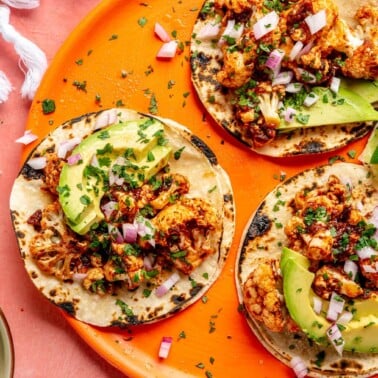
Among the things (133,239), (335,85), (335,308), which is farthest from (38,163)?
(335,308)

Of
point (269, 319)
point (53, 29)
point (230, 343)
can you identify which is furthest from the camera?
point (53, 29)

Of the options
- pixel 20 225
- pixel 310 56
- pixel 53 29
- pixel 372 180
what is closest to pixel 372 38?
pixel 310 56

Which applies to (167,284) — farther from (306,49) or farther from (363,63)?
(363,63)

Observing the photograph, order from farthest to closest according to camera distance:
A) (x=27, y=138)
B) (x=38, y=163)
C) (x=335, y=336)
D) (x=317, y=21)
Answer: (x=27, y=138), (x=38, y=163), (x=317, y=21), (x=335, y=336)

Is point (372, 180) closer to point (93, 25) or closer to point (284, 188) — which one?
point (284, 188)

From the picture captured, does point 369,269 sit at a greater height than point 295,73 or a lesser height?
lesser

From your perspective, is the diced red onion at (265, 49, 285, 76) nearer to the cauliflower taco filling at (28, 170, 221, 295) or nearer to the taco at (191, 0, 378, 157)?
the taco at (191, 0, 378, 157)

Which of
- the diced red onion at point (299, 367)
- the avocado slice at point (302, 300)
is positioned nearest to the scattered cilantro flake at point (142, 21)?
the avocado slice at point (302, 300)
